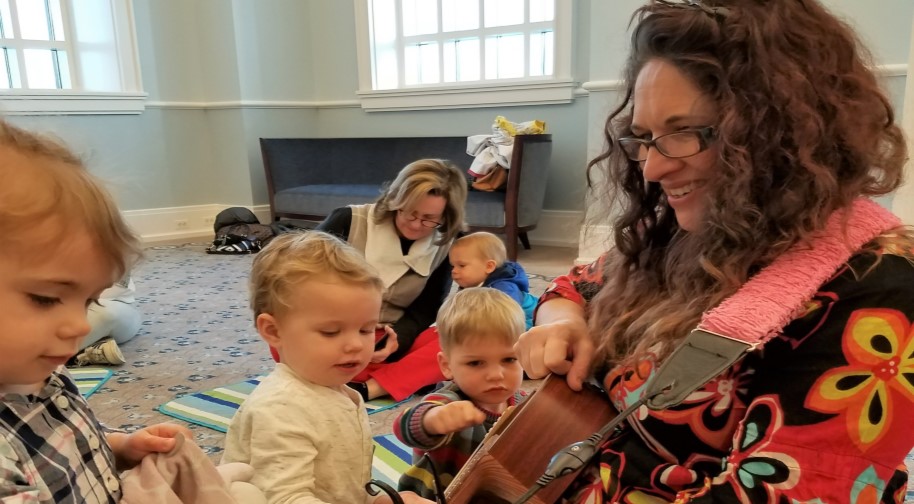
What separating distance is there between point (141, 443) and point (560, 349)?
0.58 m

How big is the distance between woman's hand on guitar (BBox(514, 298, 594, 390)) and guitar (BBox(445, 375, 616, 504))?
3cm

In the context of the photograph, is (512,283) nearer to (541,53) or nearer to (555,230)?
(555,230)

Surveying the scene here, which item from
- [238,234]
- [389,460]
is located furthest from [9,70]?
[389,460]

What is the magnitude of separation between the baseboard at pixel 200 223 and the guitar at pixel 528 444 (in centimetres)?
350

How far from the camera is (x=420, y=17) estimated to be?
198 inches

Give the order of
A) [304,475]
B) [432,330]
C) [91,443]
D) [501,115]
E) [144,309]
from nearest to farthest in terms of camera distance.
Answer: [91,443] < [304,475] < [432,330] < [144,309] < [501,115]

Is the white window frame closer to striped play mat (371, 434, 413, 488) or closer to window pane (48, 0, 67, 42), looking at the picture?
window pane (48, 0, 67, 42)

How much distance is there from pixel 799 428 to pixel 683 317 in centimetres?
19

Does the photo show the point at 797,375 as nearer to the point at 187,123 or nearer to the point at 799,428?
the point at 799,428

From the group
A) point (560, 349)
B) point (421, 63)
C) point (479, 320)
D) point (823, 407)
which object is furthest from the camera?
point (421, 63)

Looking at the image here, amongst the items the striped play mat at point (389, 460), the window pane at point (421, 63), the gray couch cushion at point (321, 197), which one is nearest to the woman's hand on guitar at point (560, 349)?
the striped play mat at point (389, 460)

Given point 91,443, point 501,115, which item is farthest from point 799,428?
point 501,115

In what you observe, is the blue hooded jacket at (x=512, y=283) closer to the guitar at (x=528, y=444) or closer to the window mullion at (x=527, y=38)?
the guitar at (x=528, y=444)

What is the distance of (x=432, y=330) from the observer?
2332 millimetres
